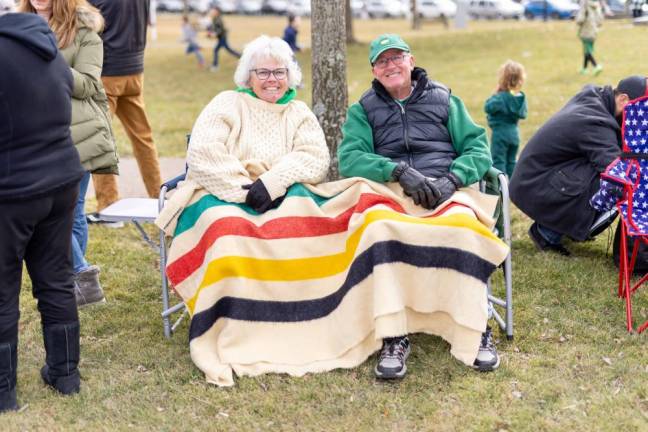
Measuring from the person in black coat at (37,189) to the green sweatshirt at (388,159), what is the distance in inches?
60.0

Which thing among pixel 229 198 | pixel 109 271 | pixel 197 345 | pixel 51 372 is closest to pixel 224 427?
pixel 197 345

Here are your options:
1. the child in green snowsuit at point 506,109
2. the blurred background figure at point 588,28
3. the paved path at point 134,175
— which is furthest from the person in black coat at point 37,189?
the blurred background figure at point 588,28

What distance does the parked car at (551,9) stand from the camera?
39.7 meters

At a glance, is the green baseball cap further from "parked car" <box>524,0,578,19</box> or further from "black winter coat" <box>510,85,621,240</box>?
"parked car" <box>524,0,578,19</box>

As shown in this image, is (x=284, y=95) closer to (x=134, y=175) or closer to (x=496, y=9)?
(x=134, y=175)

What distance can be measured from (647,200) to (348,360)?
1943 millimetres

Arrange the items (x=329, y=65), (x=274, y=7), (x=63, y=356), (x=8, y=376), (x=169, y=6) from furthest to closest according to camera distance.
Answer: (x=169, y=6) < (x=274, y=7) < (x=329, y=65) < (x=63, y=356) < (x=8, y=376)

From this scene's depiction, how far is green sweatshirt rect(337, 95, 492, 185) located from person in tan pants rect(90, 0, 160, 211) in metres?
2.56

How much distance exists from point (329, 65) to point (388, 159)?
6.19 ft

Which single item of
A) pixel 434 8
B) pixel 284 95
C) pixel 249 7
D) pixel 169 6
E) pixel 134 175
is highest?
pixel 284 95

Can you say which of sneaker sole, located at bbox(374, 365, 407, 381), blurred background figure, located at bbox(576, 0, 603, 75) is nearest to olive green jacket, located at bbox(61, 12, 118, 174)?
sneaker sole, located at bbox(374, 365, 407, 381)

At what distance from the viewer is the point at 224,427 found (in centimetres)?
376

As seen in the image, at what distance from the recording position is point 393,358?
13.7 feet

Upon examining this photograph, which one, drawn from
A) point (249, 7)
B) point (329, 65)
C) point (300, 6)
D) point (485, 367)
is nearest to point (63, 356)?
point (485, 367)
